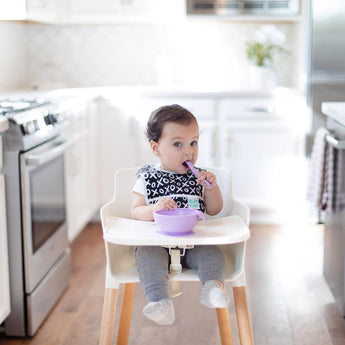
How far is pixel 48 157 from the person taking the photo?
8.38 ft

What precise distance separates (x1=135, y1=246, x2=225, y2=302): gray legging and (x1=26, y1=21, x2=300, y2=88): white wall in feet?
9.44

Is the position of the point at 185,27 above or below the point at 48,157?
Result: above

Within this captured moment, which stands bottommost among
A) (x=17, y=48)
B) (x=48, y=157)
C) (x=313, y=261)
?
(x=313, y=261)

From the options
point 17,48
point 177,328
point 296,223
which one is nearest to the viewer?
point 177,328

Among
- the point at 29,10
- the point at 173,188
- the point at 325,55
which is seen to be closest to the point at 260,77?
the point at 325,55

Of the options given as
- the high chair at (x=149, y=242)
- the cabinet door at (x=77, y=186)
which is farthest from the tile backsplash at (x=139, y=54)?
the high chair at (x=149, y=242)

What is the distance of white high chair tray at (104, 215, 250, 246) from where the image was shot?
1.56 meters

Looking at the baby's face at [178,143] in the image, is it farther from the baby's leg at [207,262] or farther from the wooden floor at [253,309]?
the wooden floor at [253,309]

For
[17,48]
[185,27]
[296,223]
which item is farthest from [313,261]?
[17,48]

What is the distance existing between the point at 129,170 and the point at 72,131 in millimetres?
1512

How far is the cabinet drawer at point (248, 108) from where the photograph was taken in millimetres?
3963

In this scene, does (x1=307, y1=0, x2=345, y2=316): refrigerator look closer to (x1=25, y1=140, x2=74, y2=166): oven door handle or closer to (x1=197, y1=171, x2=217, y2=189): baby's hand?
(x1=25, y1=140, x2=74, y2=166): oven door handle

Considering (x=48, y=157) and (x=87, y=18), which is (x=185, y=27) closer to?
(x=87, y=18)

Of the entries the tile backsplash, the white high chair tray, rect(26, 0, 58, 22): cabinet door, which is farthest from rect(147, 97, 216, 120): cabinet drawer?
the white high chair tray
